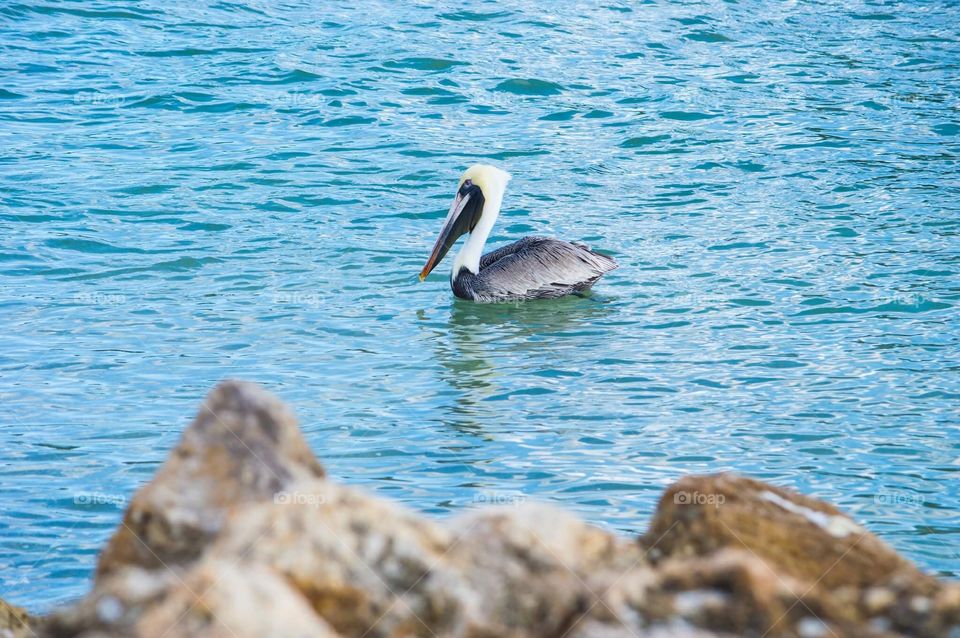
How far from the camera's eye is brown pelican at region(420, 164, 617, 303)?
9320mm

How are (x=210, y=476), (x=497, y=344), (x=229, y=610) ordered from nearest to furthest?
(x=229, y=610) → (x=210, y=476) → (x=497, y=344)

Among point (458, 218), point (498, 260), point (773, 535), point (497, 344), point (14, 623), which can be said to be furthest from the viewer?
point (458, 218)

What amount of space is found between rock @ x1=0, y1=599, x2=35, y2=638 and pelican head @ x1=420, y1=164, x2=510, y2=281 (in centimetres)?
657

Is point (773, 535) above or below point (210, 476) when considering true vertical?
below

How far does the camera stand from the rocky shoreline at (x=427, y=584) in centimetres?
189

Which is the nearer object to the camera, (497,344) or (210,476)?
(210,476)

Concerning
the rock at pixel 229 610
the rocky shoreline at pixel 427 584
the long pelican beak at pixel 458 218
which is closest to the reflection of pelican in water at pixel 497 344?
the long pelican beak at pixel 458 218

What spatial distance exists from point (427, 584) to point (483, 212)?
309 inches

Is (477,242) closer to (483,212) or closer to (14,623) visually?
(483,212)

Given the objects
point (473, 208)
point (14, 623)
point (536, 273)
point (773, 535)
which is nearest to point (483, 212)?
point (473, 208)

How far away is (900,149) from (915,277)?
3.74 metres

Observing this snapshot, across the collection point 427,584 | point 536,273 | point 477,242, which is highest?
point 427,584

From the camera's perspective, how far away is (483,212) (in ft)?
32.2

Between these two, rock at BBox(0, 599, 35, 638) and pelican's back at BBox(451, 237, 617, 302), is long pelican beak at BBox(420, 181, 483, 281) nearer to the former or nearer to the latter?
pelican's back at BBox(451, 237, 617, 302)
